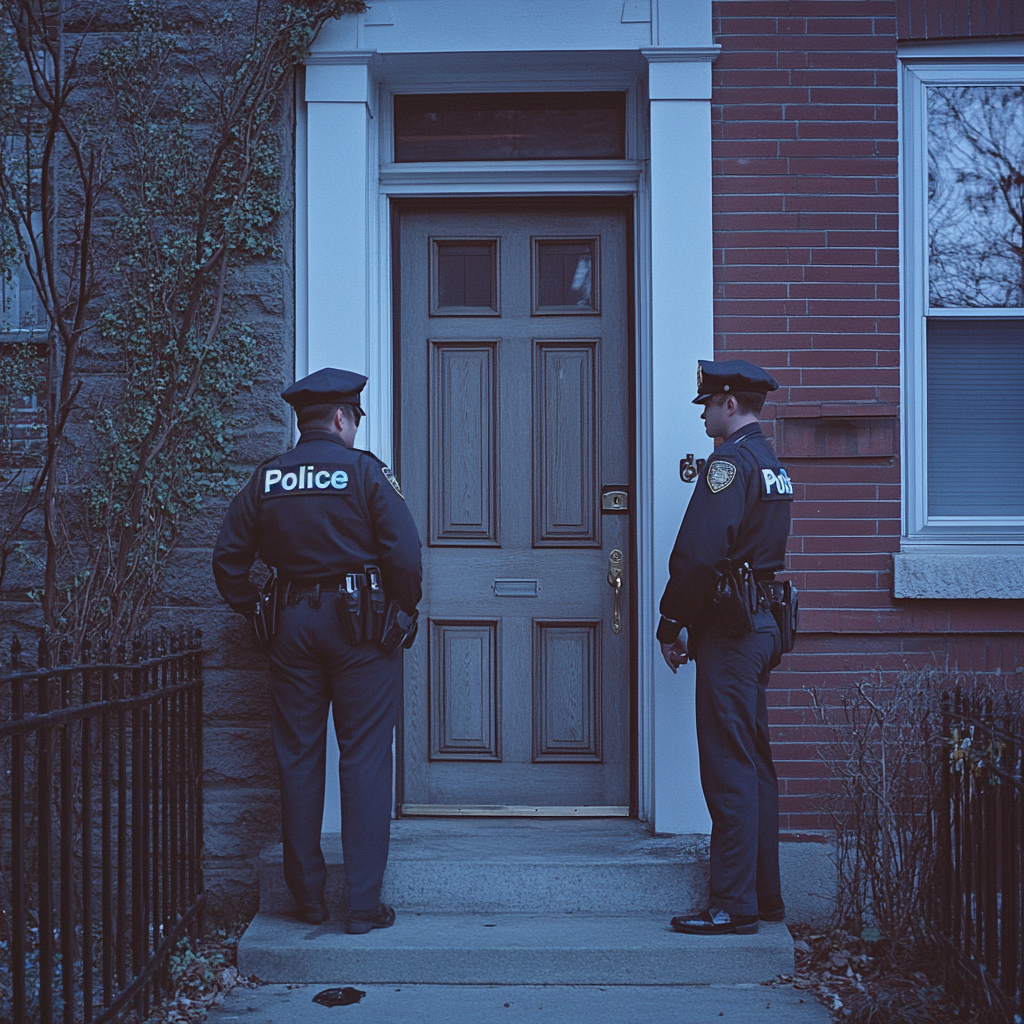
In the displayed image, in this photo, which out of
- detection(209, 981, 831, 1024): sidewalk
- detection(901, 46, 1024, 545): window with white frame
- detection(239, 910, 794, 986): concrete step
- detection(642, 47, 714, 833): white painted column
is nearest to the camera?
detection(209, 981, 831, 1024): sidewalk

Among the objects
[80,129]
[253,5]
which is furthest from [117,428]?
[253,5]

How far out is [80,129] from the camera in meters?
4.74

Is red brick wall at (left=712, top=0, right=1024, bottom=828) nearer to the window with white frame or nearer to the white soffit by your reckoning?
the window with white frame

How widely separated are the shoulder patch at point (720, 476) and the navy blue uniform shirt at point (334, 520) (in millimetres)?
1116

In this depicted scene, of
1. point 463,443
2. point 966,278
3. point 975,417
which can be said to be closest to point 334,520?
point 463,443

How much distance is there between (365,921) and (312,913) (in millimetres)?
247

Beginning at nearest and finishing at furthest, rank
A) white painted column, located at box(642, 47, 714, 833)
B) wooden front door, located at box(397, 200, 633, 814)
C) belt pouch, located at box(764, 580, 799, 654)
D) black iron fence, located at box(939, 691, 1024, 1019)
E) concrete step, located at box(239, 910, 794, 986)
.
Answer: black iron fence, located at box(939, 691, 1024, 1019)
concrete step, located at box(239, 910, 794, 986)
belt pouch, located at box(764, 580, 799, 654)
white painted column, located at box(642, 47, 714, 833)
wooden front door, located at box(397, 200, 633, 814)

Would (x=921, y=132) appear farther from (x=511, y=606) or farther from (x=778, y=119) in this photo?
(x=511, y=606)

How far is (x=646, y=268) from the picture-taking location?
500 cm

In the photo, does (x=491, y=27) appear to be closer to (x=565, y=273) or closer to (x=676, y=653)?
(x=565, y=273)

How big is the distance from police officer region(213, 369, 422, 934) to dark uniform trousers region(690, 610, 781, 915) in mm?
1164

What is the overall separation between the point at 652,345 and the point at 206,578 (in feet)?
7.22

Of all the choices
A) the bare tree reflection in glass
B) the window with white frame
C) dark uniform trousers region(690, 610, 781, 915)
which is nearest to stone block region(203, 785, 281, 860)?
dark uniform trousers region(690, 610, 781, 915)

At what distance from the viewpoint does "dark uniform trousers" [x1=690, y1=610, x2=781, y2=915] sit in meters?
4.03
